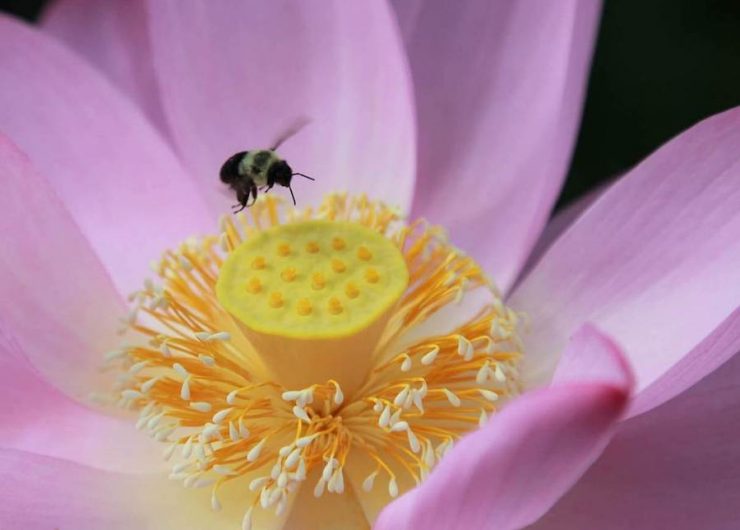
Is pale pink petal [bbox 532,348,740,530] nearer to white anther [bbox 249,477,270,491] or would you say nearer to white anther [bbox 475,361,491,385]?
white anther [bbox 475,361,491,385]

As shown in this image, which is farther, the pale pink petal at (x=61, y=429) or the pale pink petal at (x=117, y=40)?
the pale pink petal at (x=117, y=40)

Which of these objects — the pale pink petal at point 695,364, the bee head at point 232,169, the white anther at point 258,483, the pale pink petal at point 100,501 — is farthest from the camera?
the bee head at point 232,169

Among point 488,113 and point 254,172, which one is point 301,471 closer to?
point 254,172

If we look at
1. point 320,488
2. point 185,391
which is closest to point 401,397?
point 320,488

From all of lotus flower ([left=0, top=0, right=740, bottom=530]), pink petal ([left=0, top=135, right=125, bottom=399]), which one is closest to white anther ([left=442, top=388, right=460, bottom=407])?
lotus flower ([left=0, top=0, right=740, bottom=530])

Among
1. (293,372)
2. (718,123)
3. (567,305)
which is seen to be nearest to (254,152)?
(293,372)

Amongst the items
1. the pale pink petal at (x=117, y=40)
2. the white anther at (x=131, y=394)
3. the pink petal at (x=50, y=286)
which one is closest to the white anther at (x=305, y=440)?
the white anther at (x=131, y=394)

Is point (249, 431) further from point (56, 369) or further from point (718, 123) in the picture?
point (718, 123)

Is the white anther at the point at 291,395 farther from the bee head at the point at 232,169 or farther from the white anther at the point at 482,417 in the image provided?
the bee head at the point at 232,169
